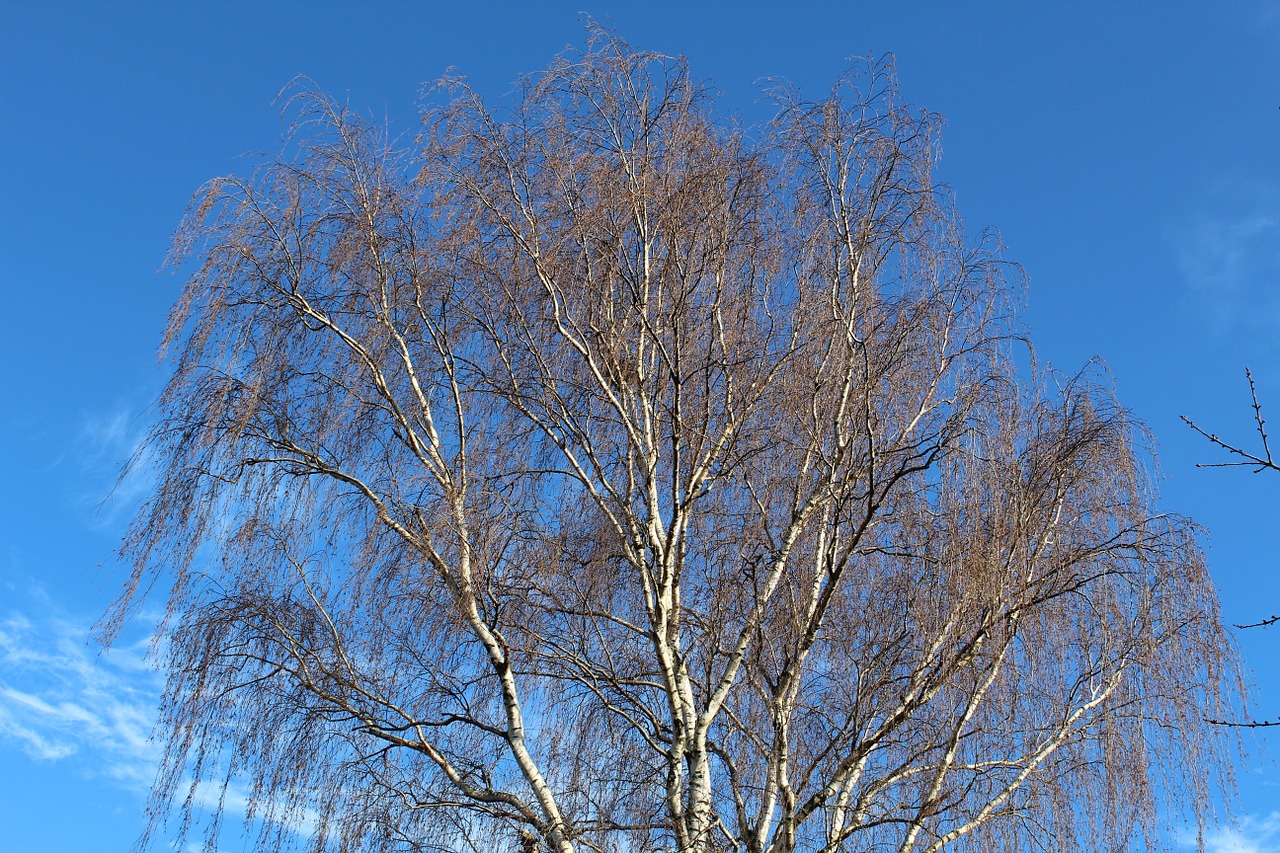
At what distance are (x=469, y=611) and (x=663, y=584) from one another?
1.31 meters

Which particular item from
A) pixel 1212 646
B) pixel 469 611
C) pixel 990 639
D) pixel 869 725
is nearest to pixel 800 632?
pixel 869 725

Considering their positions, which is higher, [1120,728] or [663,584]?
[663,584]

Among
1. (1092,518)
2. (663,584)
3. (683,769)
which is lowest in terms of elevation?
(683,769)

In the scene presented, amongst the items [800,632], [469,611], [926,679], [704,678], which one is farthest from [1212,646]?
[469,611]

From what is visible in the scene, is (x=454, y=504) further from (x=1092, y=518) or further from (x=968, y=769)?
(x=1092, y=518)

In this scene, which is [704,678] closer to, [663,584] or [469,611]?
[663,584]

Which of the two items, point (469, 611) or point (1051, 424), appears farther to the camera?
point (1051, 424)

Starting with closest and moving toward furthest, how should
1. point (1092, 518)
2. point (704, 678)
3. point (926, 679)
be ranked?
point (926, 679) → point (704, 678) → point (1092, 518)

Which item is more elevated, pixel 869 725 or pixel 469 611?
pixel 469 611

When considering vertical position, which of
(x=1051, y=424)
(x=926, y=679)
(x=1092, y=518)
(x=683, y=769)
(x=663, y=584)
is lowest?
(x=683, y=769)

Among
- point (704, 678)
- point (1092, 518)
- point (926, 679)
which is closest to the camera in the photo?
point (926, 679)

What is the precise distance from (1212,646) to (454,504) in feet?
17.1

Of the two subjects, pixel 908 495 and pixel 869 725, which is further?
pixel 908 495

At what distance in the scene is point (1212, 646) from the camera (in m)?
8.16
